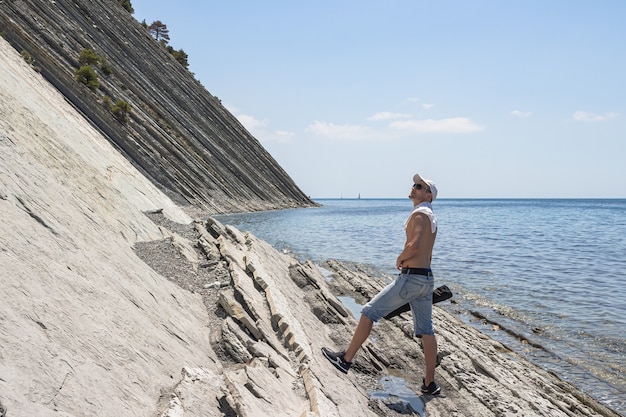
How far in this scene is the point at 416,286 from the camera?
6238mm

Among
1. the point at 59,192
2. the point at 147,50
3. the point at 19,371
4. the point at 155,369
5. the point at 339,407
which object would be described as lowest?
the point at 339,407

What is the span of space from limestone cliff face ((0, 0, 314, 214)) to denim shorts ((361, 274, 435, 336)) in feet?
104

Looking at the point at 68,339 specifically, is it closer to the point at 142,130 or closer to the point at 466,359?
the point at 466,359

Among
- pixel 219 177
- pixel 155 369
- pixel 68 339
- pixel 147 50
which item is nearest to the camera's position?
pixel 68 339

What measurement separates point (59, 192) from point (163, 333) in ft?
12.3

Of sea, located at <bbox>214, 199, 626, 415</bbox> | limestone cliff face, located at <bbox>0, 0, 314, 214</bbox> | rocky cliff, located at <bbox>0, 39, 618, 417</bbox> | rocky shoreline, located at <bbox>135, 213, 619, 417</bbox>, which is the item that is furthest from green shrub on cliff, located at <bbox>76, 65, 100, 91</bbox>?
rocky shoreline, located at <bbox>135, 213, 619, 417</bbox>

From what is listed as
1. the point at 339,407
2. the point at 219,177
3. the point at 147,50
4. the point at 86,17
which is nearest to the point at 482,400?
the point at 339,407

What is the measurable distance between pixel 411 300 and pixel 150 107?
1650 inches

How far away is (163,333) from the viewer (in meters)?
5.58

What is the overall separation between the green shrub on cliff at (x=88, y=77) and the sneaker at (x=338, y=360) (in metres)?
32.8

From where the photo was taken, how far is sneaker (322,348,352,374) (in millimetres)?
6465

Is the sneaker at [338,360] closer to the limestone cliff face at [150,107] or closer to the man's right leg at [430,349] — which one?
the man's right leg at [430,349]

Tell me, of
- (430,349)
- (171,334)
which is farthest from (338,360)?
(171,334)

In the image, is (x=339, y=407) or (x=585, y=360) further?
(x=585, y=360)
